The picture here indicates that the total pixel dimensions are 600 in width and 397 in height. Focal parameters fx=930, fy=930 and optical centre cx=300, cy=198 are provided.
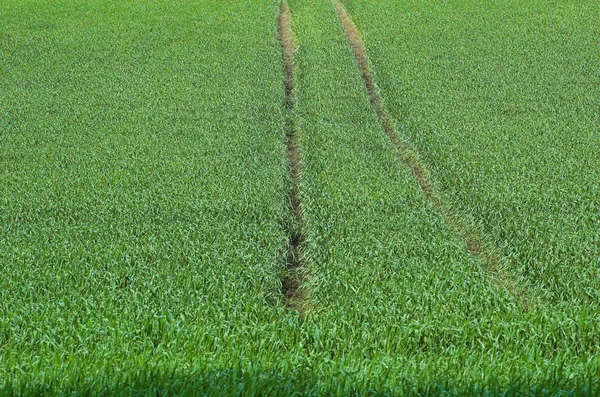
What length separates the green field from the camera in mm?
7754

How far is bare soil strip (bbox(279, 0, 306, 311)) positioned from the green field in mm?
46

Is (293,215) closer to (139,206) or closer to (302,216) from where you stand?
(302,216)

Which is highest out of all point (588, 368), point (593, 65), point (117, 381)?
point (117, 381)

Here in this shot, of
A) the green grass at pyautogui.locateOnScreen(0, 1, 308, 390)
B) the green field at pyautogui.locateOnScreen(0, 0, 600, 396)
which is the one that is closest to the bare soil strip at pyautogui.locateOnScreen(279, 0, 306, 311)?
the green field at pyautogui.locateOnScreen(0, 0, 600, 396)

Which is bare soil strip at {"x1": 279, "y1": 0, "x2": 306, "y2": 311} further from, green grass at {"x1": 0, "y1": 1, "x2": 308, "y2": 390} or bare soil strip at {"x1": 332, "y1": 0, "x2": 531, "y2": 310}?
bare soil strip at {"x1": 332, "y1": 0, "x2": 531, "y2": 310}

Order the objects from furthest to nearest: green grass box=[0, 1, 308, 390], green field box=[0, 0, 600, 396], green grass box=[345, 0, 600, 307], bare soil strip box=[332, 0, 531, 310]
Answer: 1. green grass box=[345, 0, 600, 307]
2. bare soil strip box=[332, 0, 531, 310]
3. green grass box=[0, 1, 308, 390]
4. green field box=[0, 0, 600, 396]

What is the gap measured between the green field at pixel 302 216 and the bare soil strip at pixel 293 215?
0.15ft

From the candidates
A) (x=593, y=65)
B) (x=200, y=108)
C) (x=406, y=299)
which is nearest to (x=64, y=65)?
(x=200, y=108)

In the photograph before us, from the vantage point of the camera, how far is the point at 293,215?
13.9 m

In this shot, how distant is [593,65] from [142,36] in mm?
13945

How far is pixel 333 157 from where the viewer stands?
1670 cm

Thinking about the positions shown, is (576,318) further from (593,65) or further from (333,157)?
(593,65)

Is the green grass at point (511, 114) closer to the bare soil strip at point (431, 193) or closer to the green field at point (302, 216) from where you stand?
the green field at point (302, 216)

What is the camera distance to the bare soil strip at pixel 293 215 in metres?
11.2
